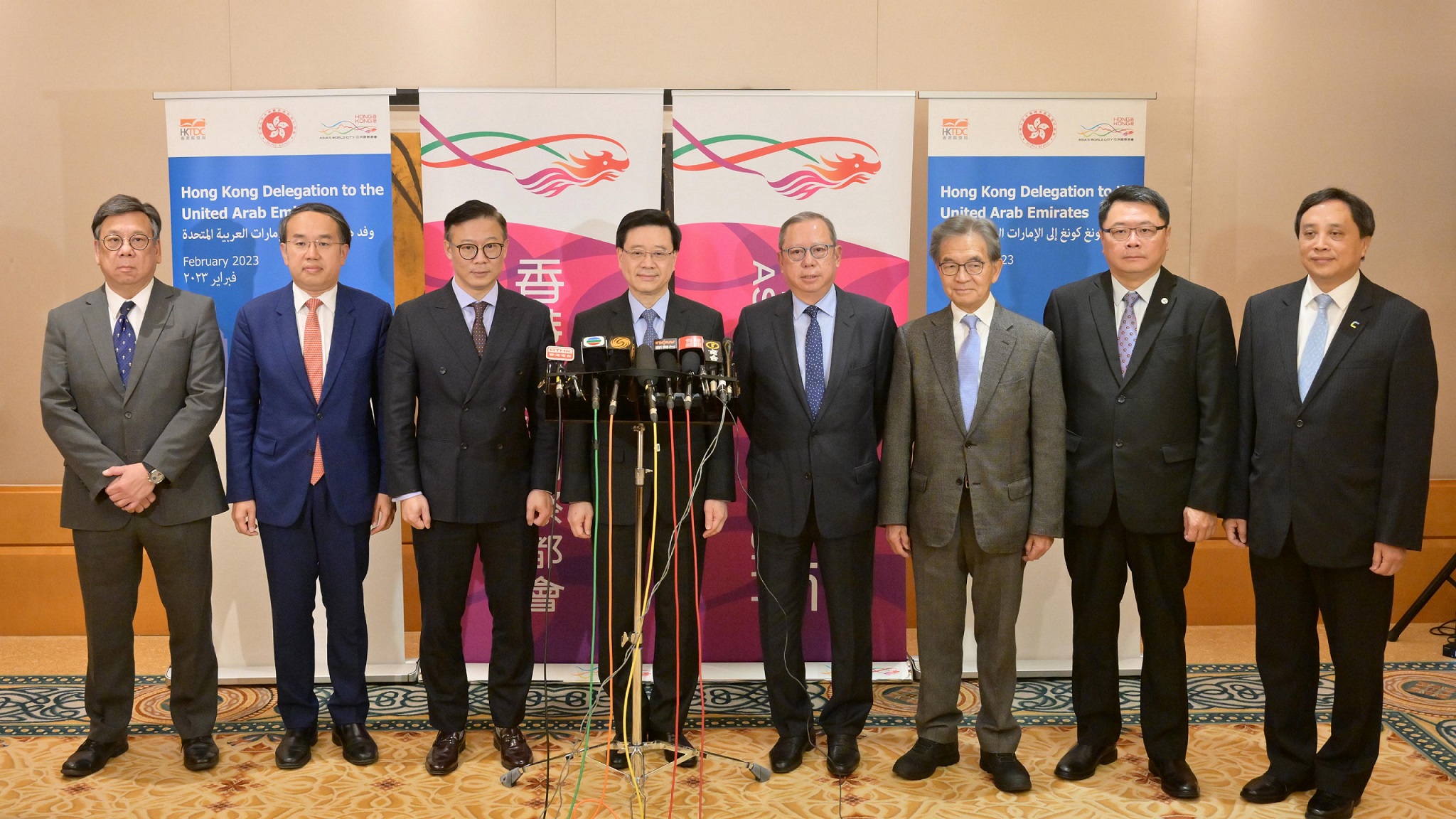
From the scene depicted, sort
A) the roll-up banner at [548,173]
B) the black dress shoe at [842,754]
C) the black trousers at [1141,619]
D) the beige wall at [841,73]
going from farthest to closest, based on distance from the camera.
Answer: the beige wall at [841,73]
the roll-up banner at [548,173]
the black dress shoe at [842,754]
the black trousers at [1141,619]

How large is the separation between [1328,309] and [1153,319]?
0.50 metres

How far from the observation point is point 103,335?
3.35m

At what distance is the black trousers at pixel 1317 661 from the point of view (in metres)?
2.96

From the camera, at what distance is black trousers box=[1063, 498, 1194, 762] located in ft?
10.4

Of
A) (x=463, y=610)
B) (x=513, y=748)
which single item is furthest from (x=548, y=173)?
(x=513, y=748)

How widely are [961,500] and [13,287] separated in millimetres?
4784

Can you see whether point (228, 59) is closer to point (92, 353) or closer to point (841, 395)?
point (92, 353)

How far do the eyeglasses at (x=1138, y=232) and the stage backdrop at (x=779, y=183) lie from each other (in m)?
1.13

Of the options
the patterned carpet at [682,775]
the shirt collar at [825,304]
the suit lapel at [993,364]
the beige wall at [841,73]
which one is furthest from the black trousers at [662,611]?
the beige wall at [841,73]

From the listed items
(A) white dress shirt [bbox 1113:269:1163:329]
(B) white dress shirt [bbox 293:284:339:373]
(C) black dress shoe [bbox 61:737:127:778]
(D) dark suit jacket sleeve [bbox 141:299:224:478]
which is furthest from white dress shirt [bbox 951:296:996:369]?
(C) black dress shoe [bbox 61:737:127:778]

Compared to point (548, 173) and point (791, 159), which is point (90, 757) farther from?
point (791, 159)

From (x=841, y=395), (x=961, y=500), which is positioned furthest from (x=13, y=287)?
(x=961, y=500)

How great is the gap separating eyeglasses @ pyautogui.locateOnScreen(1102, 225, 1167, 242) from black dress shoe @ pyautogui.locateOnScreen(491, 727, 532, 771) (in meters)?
2.60

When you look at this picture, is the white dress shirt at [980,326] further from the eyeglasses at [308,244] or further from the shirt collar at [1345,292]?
the eyeglasses at [308,244]
